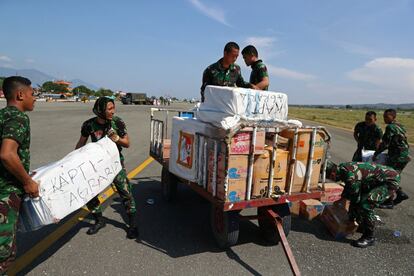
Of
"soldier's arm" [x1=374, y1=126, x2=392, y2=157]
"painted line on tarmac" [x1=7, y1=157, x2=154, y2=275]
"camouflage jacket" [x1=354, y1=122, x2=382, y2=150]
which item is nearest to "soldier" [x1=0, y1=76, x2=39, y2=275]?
"painted line on tarmac" [x1=7, y1=157, x2=154, y2=275]

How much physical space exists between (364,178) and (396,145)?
86.1 inches

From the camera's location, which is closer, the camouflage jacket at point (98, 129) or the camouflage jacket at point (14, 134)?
the camouflage jacket at point (14, 134)

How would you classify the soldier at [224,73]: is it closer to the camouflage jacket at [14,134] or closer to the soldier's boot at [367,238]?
the soldier's boot at [367,238]

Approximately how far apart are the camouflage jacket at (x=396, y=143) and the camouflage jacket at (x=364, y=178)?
1.88 meters

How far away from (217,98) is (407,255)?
3.21 meters

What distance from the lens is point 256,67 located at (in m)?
4.75

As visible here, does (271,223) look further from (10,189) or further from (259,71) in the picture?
(10,189)

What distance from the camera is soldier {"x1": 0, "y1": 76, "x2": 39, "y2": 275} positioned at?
239cm

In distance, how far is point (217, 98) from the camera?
3793 millimetres

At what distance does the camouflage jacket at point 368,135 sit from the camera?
683 cm

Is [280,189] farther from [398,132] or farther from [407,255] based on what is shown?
[398,132]

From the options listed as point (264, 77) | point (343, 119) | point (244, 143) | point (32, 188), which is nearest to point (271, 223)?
point (244, 143)

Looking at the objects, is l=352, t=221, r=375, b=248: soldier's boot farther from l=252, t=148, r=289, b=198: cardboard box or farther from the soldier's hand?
the soldier's hand

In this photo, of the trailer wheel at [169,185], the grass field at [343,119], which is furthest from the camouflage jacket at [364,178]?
the grass field at [343,119]
